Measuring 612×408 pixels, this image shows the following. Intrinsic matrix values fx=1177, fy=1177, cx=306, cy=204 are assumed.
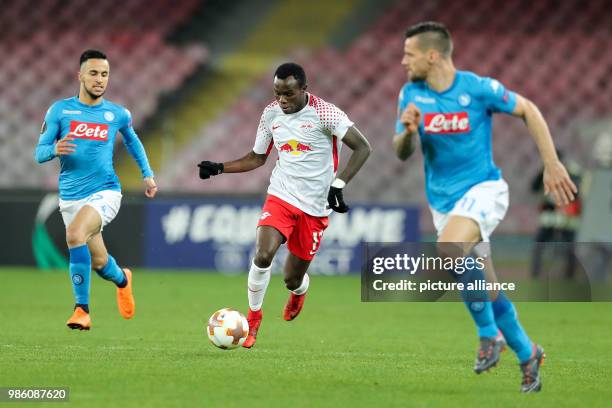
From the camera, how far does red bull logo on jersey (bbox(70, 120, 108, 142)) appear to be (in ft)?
30.3

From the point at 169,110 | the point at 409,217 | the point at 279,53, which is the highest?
the point at 279,53

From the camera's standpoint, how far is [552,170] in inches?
246

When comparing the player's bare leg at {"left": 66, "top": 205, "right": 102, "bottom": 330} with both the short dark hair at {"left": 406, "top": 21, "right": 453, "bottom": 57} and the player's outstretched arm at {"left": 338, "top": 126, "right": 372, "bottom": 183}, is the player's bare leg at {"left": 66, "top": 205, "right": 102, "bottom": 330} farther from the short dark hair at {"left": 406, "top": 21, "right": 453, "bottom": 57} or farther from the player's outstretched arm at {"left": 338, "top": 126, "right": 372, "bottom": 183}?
the short dark hair at {"left": 406, "top": 21, "right": 453, "bottom": 57}

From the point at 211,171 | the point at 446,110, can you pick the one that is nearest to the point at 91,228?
the point at 211,171

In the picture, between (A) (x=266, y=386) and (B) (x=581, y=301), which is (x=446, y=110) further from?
(B) (x=581, y=301)

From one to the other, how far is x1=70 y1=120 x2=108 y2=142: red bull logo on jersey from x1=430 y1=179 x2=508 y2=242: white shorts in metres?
3.43

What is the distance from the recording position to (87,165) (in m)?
9.30

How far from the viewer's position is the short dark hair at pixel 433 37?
268 inches

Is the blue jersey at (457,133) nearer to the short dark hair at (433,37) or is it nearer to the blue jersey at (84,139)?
the short dark hair at (433,37)

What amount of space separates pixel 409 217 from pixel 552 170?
10.0 m

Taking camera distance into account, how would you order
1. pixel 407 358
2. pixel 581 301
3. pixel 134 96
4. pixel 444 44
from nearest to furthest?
pixel 444 44
pixel 407 358
pixel 581 301
pixel 134 96

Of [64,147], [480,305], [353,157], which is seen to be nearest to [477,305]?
[480,305]

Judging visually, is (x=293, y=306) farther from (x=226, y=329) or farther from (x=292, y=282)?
(x=226, y=329)

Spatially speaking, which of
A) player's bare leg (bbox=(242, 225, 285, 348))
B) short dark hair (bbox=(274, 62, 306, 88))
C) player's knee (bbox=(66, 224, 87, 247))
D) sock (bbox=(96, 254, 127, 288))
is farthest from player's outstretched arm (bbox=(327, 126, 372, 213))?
sock (bbox=(96, 254, 127, 288))
